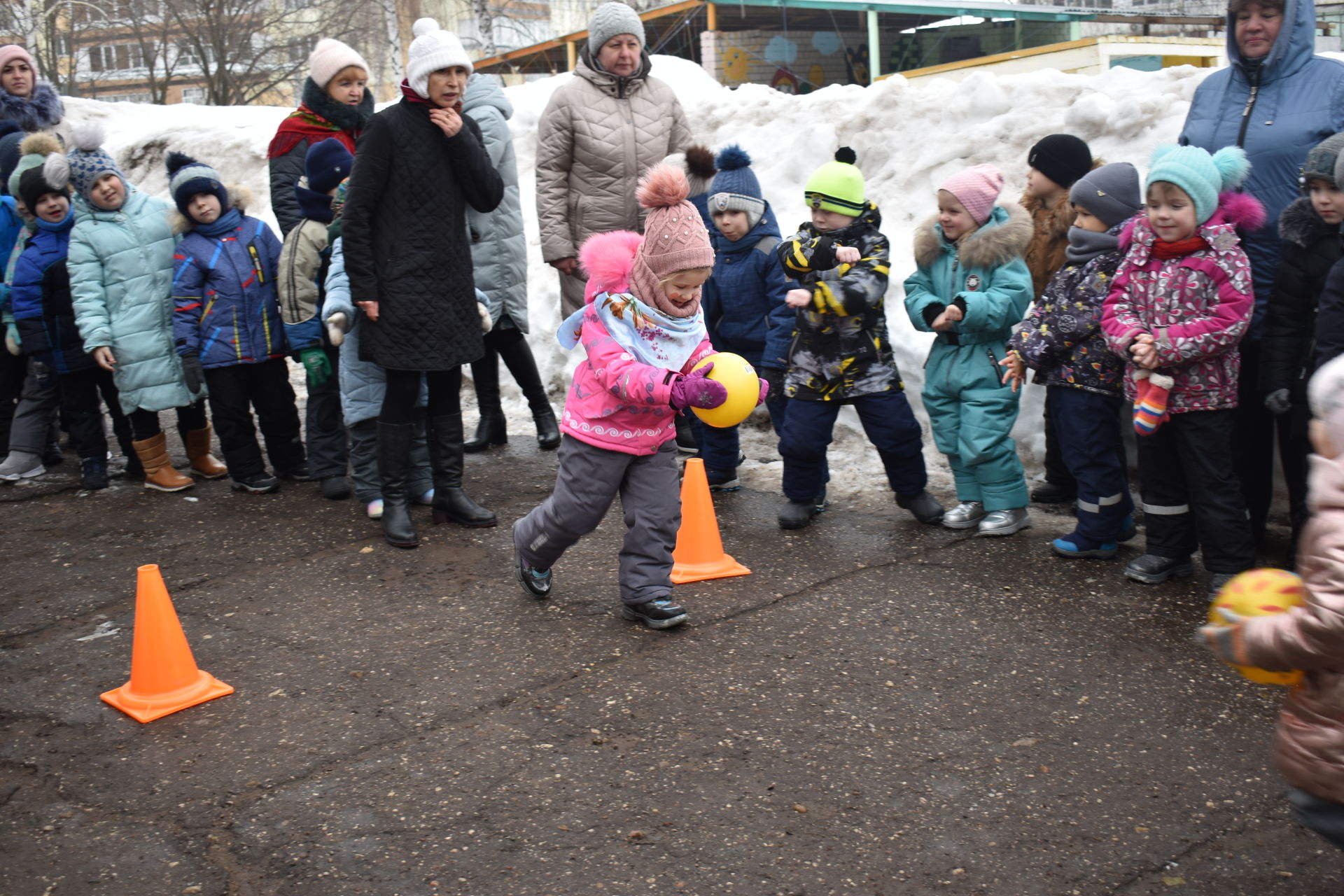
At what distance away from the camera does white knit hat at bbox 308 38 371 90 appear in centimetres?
670

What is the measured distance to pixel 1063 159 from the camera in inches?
230

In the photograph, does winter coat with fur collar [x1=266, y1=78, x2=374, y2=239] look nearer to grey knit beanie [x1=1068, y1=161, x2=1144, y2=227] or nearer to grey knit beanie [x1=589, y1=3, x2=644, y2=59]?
grey knit beanie [x1=589, y1=3, x2=644, y2=59]

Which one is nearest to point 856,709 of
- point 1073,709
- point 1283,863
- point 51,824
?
point 1073,709

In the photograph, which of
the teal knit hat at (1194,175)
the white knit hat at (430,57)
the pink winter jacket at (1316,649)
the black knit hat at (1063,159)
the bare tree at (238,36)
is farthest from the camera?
the bare tree at (238,36)

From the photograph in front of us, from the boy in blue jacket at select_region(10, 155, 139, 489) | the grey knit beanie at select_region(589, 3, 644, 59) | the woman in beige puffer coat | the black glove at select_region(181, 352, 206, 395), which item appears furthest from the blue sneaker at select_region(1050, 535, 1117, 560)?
the boy in blue jacket at select_region(10, 155, 139, 489)

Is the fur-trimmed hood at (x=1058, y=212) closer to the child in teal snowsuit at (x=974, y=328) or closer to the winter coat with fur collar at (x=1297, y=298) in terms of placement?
the child in teal snowsuit at (x=974, y=328)

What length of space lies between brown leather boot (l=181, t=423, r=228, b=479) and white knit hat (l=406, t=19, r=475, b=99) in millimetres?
3141

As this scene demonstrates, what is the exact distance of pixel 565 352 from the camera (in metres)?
9.30

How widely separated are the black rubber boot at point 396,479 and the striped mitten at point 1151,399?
11.5 ft

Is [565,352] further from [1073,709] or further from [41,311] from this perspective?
[1073,709]

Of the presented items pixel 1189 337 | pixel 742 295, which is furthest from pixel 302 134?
pixel 1189 337

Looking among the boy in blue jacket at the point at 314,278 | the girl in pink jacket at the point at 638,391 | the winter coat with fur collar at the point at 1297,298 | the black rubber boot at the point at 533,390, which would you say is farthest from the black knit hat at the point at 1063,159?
the boy in blue jacket at the point at 314,278

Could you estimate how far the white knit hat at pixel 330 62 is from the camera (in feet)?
22.0

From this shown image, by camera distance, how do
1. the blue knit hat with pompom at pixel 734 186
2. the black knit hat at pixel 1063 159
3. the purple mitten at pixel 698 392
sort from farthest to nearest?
the blue knit hat with pompom at pixel 734 186, the black knit hat at pixel 1063 159, the purple mitten at pixel 698 392
